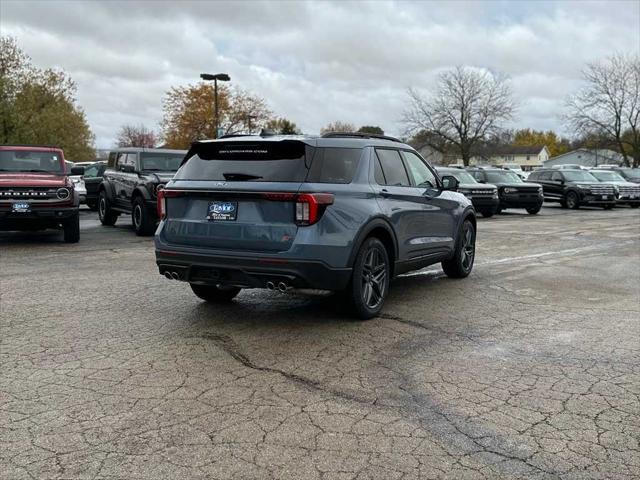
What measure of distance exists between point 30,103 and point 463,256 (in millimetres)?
34285

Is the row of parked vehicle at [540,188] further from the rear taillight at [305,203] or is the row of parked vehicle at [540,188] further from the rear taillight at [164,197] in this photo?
the rear taillight at [305,203]

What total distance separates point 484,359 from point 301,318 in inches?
75.6

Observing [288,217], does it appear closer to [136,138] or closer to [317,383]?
[317,383]

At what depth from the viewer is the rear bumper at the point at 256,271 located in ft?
17.7

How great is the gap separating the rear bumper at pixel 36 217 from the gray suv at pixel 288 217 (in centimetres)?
636

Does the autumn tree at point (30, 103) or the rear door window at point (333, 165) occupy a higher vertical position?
the autumn tree at point (30, 103)

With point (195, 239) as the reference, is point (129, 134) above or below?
above

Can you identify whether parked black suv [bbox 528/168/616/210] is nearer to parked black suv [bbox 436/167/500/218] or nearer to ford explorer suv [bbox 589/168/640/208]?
ford explorer suv [bbox 589/168/640/208]

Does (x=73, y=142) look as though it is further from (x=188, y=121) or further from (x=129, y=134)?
(x=129, y=134)

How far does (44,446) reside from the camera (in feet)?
11.2

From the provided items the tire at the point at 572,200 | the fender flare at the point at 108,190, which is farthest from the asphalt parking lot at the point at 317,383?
the tire at the point at 572,200

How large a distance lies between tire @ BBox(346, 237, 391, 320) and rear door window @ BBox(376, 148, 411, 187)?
31.4 inches

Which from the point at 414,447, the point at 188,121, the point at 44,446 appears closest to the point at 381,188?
the point at 414,447

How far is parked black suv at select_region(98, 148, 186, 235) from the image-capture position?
13.5m
